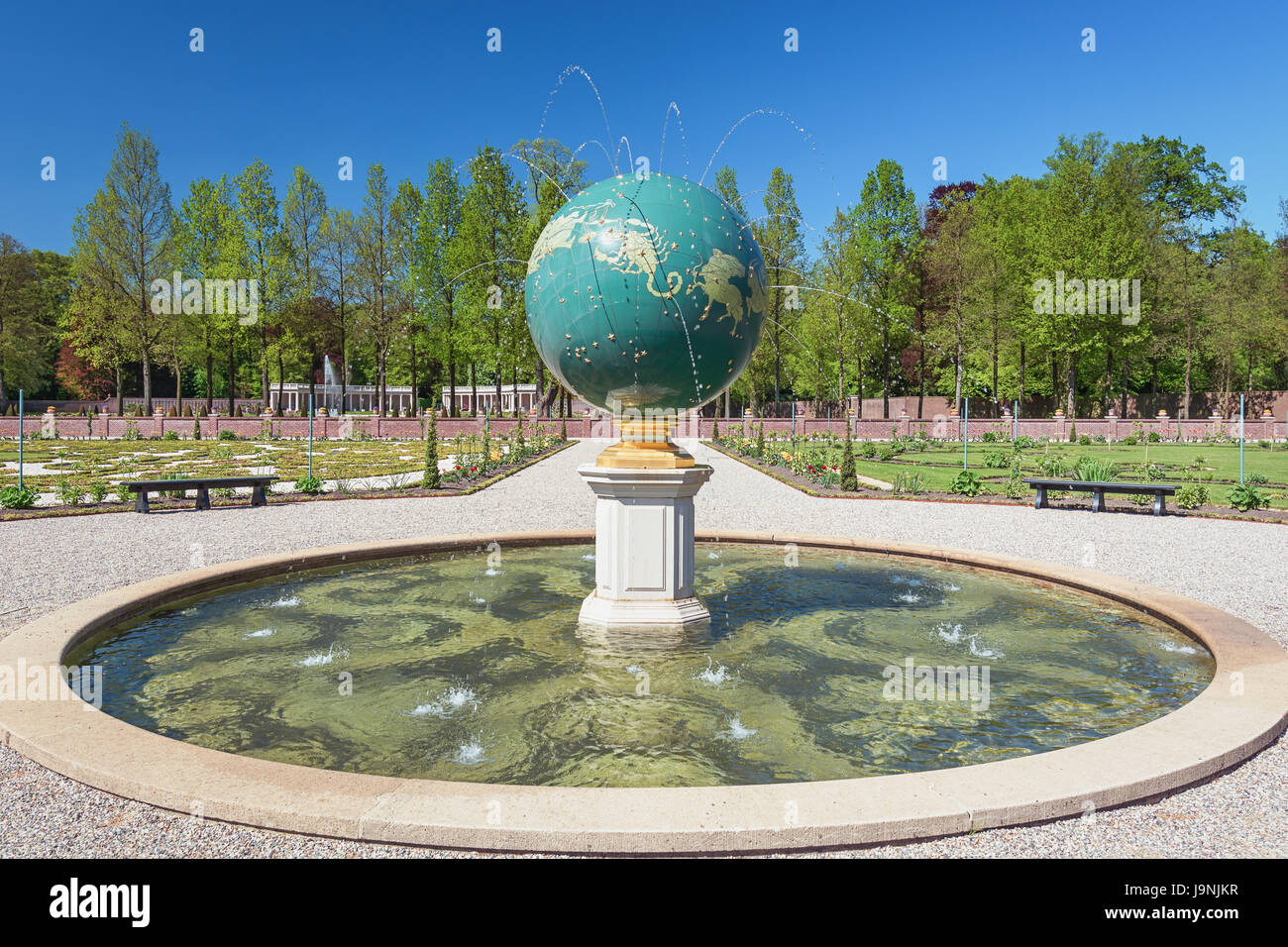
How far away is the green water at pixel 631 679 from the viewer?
15.5 ft

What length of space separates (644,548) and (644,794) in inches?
148

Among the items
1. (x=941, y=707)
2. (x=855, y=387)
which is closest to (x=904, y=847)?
(x=941, y=707)

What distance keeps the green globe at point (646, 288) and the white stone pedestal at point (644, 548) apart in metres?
0.86

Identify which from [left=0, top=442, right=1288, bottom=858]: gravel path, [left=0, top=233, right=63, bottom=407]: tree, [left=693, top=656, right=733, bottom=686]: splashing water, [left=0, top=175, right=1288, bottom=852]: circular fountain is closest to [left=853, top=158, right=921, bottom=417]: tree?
[left=0, top=442, right=1288, bottom=858]: gravel path

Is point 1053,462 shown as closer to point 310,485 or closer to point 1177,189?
point 310,485

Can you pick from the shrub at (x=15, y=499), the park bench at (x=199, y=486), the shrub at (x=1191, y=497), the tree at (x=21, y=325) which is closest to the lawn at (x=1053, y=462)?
the shrub at (x=1191, y=497)

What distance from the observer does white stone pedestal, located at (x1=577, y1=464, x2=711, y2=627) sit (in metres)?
7.34

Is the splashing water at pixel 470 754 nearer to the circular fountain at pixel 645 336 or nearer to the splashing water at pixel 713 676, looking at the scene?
the splashing water at pixel 713 676

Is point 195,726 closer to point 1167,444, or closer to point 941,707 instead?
point 941,707

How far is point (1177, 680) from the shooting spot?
6117 millimetres

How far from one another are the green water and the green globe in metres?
2.48

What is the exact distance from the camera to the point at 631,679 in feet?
20.0

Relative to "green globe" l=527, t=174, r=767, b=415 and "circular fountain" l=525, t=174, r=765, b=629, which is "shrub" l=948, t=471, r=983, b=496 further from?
"green globe" l=527, t=174, r=767, b=415

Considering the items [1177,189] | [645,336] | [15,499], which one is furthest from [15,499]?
[1177,189]
